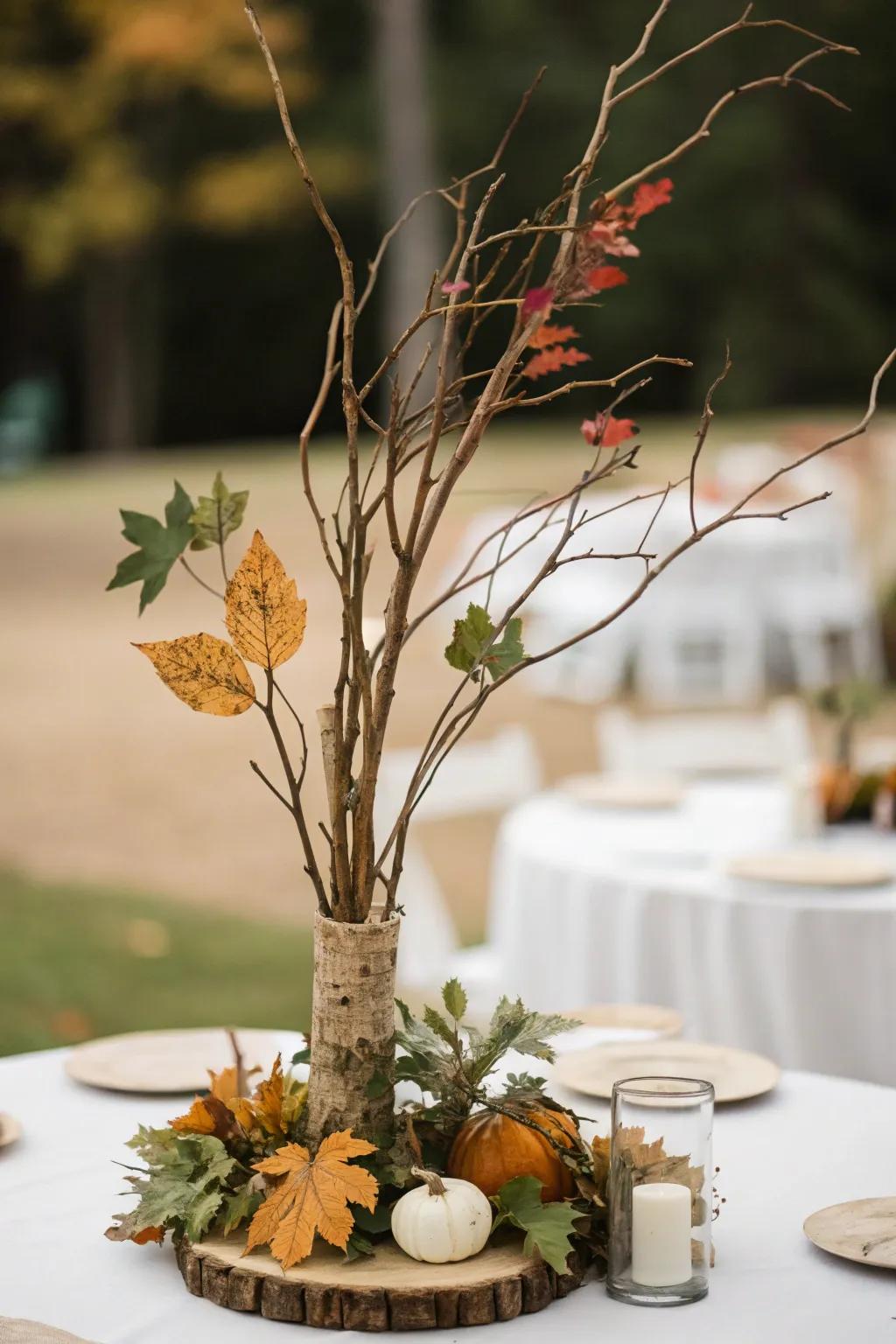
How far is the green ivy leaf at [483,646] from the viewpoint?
1268 mm

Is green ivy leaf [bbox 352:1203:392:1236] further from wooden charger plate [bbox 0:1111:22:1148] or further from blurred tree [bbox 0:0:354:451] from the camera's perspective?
blurred tree [bbox 0:0:354:451]

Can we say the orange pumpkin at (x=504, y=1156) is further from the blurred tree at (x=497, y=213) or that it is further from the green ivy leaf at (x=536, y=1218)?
the blurred tree at (x=497, y=213)

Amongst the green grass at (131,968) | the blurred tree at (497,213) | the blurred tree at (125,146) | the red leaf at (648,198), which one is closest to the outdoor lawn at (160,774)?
the green grass at (131,968)

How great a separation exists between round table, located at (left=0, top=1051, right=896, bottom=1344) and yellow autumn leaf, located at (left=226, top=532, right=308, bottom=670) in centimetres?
46

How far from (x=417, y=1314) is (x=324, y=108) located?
63.9ft

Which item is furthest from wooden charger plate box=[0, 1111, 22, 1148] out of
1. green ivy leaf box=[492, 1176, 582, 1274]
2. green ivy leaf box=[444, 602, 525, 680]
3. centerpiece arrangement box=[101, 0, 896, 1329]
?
green ivy leaf box=[444, 602, 525, 680]

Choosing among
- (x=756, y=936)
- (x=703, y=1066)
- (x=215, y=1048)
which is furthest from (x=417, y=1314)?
(x=756, y=936)

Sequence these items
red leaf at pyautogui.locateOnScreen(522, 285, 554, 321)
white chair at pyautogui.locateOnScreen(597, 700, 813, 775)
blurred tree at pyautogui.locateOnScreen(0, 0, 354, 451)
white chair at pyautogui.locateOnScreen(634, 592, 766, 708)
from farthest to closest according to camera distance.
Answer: blurred tree at pyautogui.locateOnScreen(0, 0, 354, 451) → white chair at pyautogui.locateOnScreen(634, 592, 766, 708) → white chair at pyautogui.locateOnScreen(597, 700, 813, 775) → red leaf at pyautogui.locateOnScreen(522, 285, 554, 321)

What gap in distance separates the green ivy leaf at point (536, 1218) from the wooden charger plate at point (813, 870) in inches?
69.5

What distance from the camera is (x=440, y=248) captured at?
16.4m

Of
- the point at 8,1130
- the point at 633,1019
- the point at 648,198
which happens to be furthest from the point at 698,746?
the point at 648,198

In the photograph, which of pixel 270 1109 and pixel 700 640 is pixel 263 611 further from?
pixel 700 640

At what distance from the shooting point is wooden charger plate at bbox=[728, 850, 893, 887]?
115 inches

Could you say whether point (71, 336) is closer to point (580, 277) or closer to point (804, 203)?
point (804, 203)
